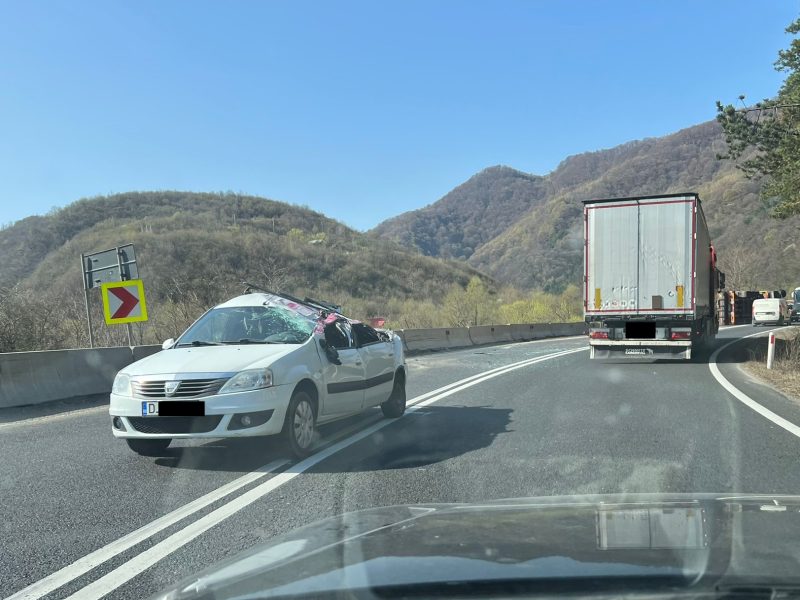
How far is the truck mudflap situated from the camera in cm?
1614

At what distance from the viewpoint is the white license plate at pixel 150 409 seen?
5758 mm

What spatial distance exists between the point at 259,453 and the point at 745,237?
94.8m

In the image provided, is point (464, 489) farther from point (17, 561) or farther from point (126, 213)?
point (126, 213)

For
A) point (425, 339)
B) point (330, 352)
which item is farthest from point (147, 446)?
point (425, 339)

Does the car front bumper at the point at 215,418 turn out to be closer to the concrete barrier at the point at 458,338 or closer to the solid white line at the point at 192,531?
the solid white line at the point at 192,531

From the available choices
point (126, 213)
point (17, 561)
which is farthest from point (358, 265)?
point (17, 561)

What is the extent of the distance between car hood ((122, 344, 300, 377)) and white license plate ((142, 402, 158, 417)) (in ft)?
0.90

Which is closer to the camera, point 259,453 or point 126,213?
point 259,453

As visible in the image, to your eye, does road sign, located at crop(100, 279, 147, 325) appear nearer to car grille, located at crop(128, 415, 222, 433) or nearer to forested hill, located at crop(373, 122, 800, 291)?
car grille, located at crop(128, 415, 222, 433)

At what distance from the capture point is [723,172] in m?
125

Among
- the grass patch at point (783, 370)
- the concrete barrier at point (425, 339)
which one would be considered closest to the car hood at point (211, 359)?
the grass patch at point (783, 370)

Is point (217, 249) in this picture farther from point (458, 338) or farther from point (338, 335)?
point (338, 335)

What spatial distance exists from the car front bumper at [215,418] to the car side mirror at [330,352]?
1049 millimetres

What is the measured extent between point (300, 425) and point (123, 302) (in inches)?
319
